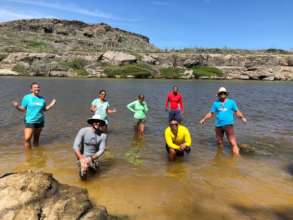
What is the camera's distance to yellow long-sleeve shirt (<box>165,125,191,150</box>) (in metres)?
8.74

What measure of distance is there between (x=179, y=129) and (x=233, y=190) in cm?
239

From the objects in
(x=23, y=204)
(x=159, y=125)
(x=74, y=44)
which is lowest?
(x=159, y=125)

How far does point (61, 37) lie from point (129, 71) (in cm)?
5613

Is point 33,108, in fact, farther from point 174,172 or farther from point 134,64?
point 134,64

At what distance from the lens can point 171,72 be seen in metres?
65.9

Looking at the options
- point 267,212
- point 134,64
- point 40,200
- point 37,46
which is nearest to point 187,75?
point 134,64

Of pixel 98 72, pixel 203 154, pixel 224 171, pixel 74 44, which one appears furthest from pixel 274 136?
pixel 74 44

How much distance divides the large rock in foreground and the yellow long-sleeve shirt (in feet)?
13.5

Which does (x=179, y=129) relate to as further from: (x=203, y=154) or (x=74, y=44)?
(x=74, y=44)

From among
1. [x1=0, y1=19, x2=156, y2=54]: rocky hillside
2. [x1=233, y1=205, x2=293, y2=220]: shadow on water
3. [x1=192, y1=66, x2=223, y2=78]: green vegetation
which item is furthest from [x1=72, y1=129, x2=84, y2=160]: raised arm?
[x1=0, y1=19, x2=156, y2=54]: rocky hillside

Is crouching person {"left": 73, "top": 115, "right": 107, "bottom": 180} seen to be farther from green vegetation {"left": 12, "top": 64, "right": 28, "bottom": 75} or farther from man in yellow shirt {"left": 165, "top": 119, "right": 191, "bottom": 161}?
green vegetation {"left": 12, "top": 64, "right": 28, "bottom": 75}

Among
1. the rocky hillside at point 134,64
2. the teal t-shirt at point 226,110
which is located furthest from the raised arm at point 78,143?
the rocky hillside at point 134,64

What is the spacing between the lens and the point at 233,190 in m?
6.97

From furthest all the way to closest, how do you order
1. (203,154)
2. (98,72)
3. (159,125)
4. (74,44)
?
(74,44)
(98,72)
(159,125)
(203,154)
